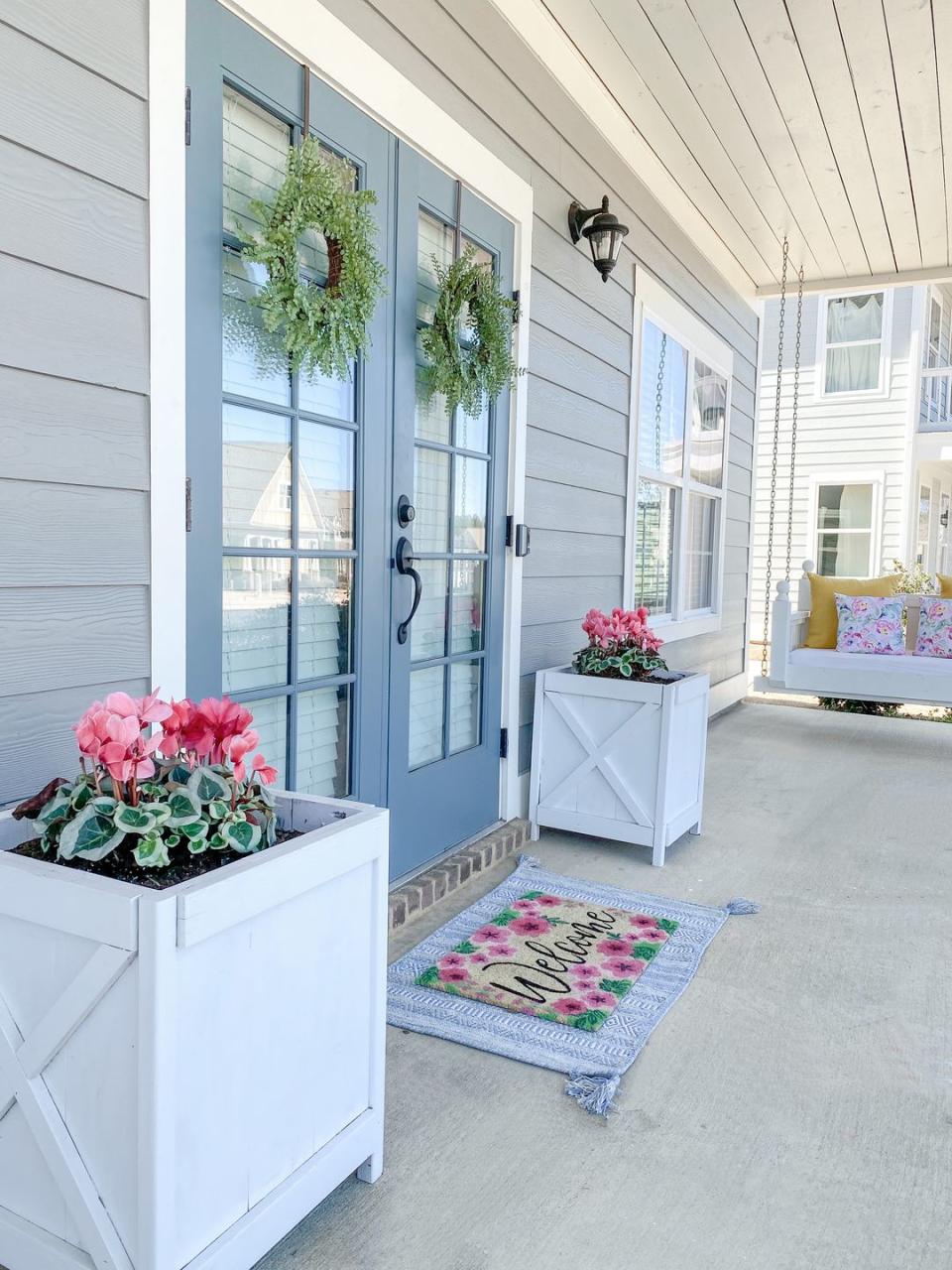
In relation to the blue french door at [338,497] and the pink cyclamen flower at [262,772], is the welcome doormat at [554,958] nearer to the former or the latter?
the blue french door at [338,497]

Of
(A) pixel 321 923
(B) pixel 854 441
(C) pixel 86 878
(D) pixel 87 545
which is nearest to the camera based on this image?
(C) pixel 86 878

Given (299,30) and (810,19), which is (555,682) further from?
(810,19)

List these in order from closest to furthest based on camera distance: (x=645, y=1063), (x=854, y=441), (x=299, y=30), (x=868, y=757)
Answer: (x=645, y=1063) → (x=299, y=30) → (x=868, y=757) → (x=854, y=441)

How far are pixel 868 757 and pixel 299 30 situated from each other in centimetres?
418

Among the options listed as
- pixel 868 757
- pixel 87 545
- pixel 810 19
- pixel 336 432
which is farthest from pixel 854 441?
pixel 87 545

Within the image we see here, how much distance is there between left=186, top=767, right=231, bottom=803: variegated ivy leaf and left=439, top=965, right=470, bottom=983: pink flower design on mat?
3.50 ft

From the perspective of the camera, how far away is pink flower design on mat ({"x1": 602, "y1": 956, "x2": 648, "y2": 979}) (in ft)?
7.48

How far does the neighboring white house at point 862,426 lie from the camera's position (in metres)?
9.16

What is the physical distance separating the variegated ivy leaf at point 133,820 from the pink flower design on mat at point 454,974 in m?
1.16

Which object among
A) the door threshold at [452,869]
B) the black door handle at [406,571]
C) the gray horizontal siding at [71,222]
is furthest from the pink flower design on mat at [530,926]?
the gray horizontal siding at [71,222]

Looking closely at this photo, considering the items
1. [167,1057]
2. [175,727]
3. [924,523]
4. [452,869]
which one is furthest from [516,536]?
[924,523]

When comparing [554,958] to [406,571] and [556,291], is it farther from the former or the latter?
[556,291]

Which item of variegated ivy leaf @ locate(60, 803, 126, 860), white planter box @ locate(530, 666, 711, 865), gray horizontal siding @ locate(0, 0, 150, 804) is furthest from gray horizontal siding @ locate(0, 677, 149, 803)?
white planter box @ locate(530, 666, 711, 865)

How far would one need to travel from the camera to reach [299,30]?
6.81 feet
